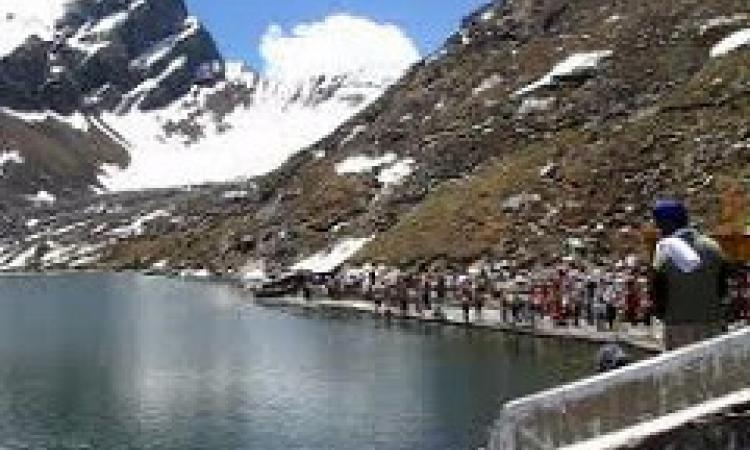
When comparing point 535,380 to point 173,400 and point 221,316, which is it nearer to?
point 173,400

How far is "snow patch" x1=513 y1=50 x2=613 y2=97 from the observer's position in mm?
187000

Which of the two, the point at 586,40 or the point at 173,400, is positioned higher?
the point at 586,40

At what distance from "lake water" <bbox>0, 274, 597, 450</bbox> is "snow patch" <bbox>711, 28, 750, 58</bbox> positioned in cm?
5574

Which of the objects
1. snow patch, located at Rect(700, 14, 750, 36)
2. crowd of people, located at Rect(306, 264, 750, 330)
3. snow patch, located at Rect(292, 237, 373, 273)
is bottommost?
crowd of people, located at Rect(306, 264, 750, 330)

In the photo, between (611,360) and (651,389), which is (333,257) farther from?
(651,389)

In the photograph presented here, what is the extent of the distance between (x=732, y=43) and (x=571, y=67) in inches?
1202

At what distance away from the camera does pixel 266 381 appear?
8581 cm

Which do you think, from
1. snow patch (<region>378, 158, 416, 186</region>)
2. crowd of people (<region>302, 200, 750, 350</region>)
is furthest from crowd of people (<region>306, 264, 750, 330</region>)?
snow patch (<region>378, 158, 416, 186</region>)

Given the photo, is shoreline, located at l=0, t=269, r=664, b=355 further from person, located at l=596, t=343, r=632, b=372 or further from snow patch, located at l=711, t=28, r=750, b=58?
snow patch, located at l=711, t=28, r=750, b=58

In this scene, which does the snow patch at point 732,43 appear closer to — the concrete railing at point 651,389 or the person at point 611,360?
the person at point 611,360

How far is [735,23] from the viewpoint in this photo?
568ft

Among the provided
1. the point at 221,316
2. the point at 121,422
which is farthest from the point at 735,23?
the point at 121,422

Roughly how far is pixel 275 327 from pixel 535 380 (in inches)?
1977

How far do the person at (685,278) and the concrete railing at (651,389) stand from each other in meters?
0.63
